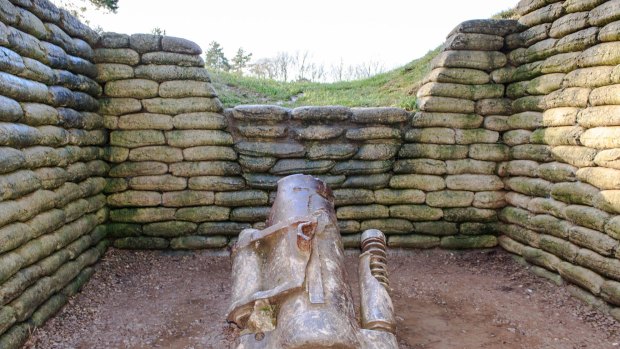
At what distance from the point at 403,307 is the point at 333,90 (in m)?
5.66

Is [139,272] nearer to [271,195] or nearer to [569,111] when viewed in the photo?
[271,195]

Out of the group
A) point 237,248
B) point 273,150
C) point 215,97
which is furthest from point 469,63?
point 237,248

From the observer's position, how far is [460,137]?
533 cm

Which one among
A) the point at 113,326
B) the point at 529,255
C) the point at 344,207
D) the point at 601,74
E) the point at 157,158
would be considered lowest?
the point at 113,326

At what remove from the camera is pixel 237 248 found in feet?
9.71

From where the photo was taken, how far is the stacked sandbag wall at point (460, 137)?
5281 mm

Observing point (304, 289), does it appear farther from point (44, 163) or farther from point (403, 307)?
point (44, 163)

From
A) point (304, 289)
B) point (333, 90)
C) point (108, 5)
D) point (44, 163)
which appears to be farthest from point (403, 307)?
point (108, 5)

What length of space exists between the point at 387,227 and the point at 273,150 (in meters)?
1.68

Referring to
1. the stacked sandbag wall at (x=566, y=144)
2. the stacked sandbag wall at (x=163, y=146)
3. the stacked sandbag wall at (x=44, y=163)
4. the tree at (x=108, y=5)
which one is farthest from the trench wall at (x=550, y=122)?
the tree at (x=108, y=5)

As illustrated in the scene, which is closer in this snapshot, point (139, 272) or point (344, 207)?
point (139, 272)

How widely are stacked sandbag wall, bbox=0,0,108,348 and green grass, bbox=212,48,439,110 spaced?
2.36 metres

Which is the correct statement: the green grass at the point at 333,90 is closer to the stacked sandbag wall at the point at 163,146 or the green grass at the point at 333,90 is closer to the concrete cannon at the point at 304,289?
the stacked sandbag wall at the point at 163,146

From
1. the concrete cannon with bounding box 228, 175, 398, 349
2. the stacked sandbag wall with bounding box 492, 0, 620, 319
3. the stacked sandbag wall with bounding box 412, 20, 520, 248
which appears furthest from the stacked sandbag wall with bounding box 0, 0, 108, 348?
the stacked sandbag wall with bounding box 492, 0, 620, 319
